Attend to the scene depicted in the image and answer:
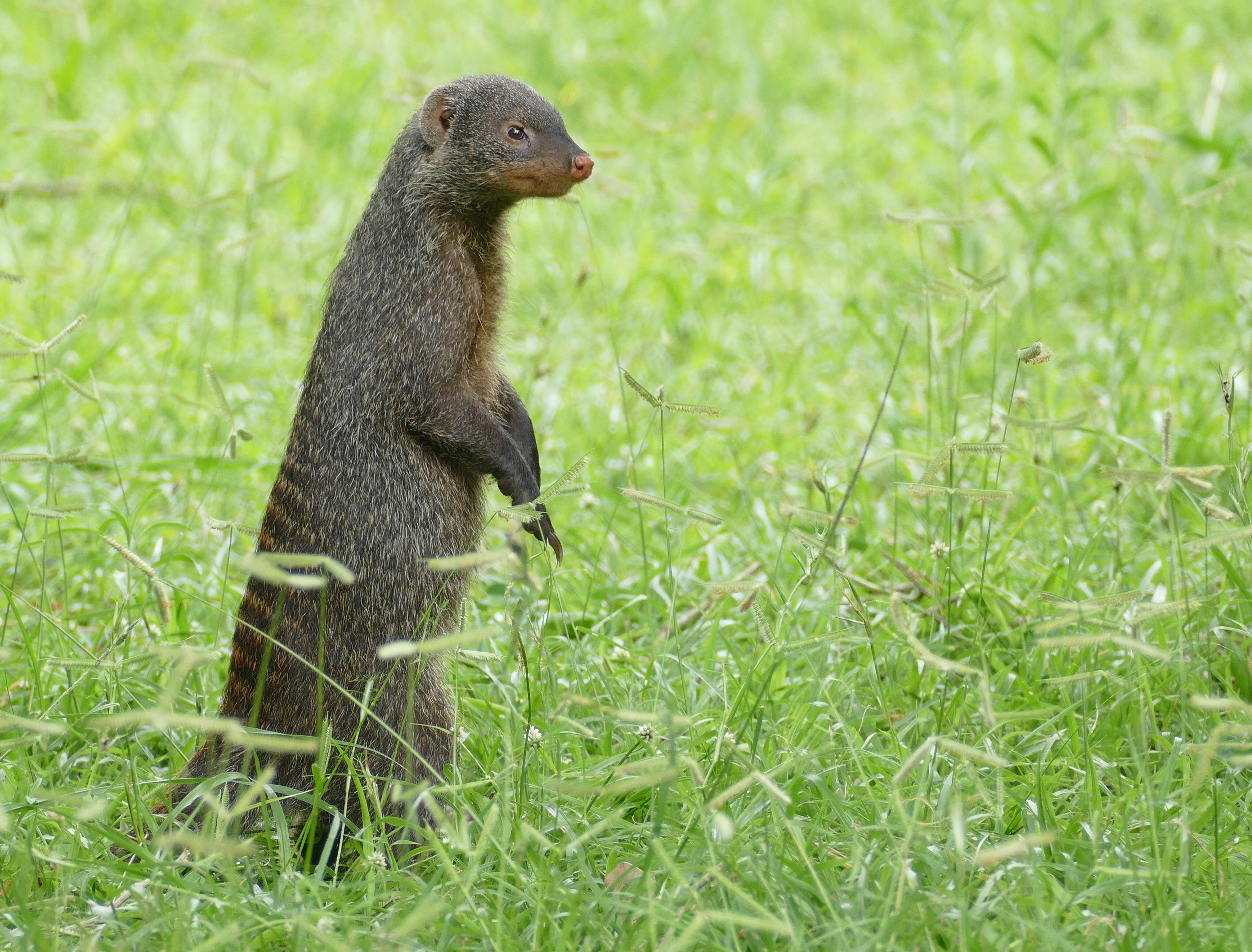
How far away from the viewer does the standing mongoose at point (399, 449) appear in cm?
291

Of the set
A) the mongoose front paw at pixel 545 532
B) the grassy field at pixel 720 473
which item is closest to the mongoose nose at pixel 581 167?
the grassy field at pixel 720 473

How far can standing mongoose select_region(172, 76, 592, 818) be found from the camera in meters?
2.91

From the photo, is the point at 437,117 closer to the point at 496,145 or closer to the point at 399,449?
the point at 496,145

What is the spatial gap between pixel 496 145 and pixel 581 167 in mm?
215

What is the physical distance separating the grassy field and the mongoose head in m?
0.42

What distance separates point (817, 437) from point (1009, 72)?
12.7ft

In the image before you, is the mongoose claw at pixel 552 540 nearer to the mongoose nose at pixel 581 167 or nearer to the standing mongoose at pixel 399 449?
the standing mongoose at pixel 399 449

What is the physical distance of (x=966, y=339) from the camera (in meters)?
4.05

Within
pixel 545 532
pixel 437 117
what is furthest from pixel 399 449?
pixel 437 117

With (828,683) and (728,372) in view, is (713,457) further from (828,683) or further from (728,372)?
(828,683)

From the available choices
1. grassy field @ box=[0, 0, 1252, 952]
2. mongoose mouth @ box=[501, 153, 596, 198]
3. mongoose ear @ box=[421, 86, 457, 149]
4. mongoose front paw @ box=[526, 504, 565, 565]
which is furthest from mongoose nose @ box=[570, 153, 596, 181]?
mongoose front paw @ box=[526, 504, 565, 565]

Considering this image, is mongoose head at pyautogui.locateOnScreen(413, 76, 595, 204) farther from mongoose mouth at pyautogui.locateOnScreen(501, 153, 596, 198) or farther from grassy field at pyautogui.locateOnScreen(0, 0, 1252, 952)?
grassy field at pyautogui.locateOnScreen(0, 0, 1252, 952)

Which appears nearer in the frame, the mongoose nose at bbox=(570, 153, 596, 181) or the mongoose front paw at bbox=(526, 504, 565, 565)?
the mongoose front paw at bbox=(526, 504, 565, 565)

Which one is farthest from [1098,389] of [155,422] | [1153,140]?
[155,422]
